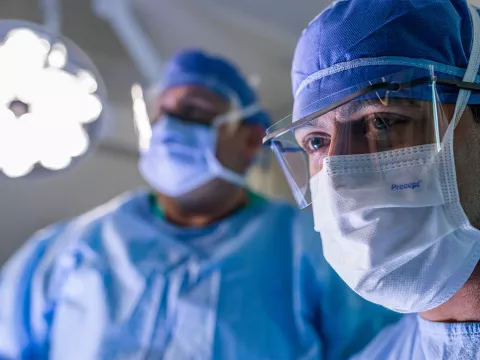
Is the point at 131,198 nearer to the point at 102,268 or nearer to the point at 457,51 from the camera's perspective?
the point at 102,268

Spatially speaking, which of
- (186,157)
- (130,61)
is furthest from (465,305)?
(130,61)

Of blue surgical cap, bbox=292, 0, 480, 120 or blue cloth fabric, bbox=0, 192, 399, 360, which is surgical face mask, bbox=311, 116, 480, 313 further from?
blue cloth fabric, bbox=0, 192, 399, 360

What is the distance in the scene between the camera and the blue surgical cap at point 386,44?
35.6 inches

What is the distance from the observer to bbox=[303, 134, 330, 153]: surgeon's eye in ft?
3.19

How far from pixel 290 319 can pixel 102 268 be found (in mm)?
571

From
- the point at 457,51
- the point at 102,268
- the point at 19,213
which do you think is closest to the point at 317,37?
the point at 457,51

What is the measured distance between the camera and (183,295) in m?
1.43

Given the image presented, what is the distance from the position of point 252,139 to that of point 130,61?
2.60 ft

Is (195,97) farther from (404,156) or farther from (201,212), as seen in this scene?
(404,156)

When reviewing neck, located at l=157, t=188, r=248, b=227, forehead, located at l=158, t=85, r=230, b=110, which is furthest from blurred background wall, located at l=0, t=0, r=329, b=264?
neck, located at l=157, t=188, r=248, b=227

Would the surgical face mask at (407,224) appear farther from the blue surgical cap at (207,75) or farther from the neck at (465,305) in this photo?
the blue surgical cap at (207,75)

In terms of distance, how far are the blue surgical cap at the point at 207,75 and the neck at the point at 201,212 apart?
295 mm

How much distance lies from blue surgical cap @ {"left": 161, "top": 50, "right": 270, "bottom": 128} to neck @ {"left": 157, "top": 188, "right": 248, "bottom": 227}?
0.97 feet

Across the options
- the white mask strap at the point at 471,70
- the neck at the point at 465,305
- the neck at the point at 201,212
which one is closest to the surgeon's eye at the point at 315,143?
the white mask strap at the point at 471,70
